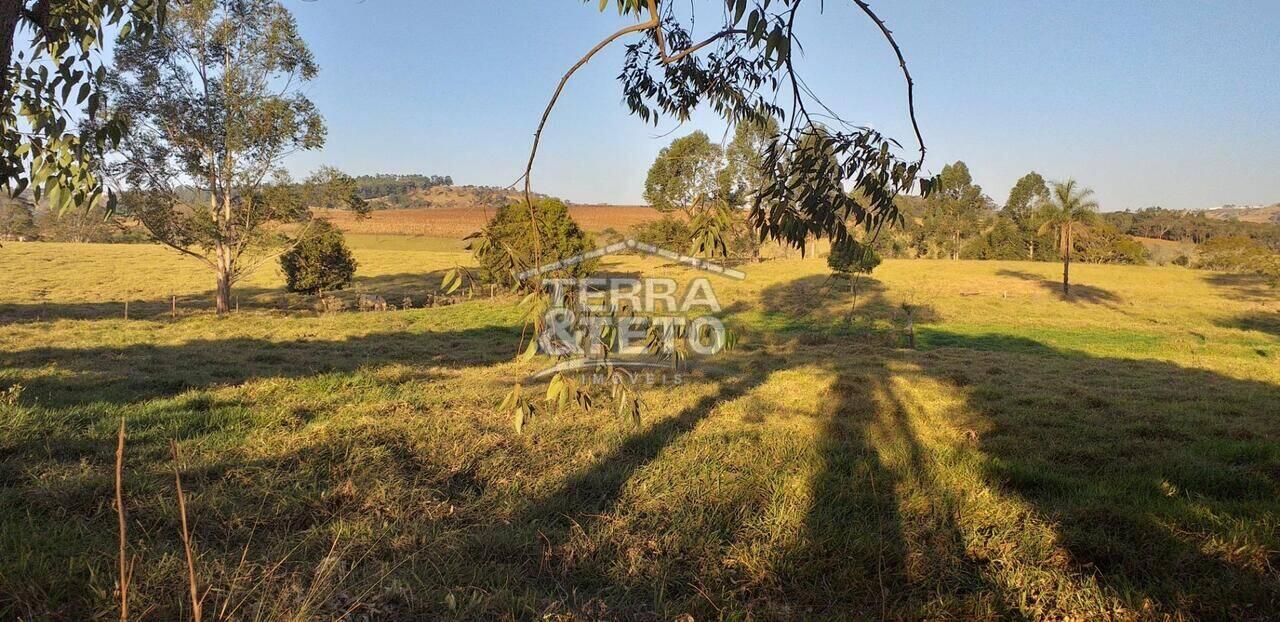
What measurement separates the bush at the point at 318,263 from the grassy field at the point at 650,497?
18651mm

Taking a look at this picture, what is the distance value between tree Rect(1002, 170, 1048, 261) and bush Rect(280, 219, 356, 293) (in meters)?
66.7

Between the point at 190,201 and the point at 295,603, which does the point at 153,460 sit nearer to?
the point at 295,603

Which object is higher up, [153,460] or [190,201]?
[190,201]

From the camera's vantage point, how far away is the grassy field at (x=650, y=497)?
8.89 ft

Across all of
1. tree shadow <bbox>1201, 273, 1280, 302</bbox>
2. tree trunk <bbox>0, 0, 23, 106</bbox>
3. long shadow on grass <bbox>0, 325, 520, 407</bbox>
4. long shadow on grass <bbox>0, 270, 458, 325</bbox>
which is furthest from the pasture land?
tree trunk <bbox>0, 0, 23, 106</bbox>

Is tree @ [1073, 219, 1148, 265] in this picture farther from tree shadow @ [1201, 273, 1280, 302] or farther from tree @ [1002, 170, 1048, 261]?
tree shadow @ [1201, 273, 1280, 302]

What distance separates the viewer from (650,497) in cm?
396

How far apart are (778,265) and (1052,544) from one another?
4520cm

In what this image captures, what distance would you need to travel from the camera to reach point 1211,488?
408cm

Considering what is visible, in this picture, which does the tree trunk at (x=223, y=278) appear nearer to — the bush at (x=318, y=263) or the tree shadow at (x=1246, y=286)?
the bush at (x=318, y=263)

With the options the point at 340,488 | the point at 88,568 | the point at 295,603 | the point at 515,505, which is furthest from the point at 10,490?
the point at 515,505

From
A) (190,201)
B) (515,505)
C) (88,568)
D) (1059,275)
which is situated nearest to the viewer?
(88,568)

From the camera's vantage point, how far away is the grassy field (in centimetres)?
271

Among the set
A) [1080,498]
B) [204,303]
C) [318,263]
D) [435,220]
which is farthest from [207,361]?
[435,220]
